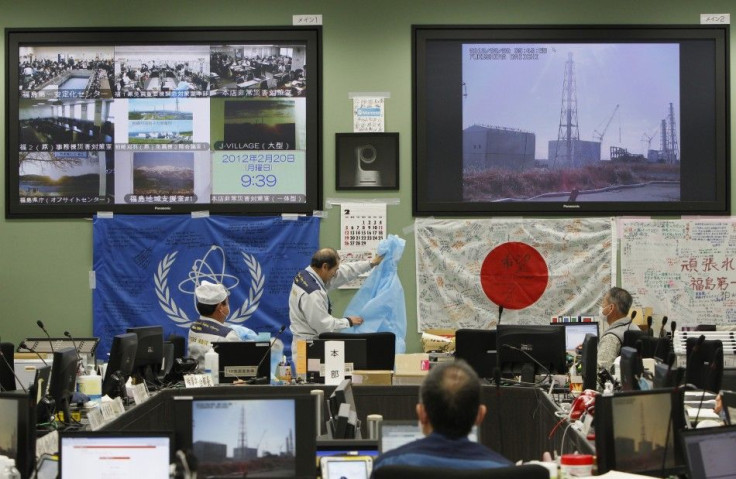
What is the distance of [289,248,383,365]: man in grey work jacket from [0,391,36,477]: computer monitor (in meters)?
3.19

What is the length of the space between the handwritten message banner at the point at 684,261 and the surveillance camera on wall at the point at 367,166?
194cm

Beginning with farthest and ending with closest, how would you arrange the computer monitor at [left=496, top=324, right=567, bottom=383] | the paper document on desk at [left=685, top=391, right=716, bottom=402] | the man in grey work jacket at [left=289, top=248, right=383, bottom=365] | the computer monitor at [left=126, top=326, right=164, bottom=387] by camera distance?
the man in grey work jacket at [left=289, top=248, right=383, bottom=365], the computer monitor at [left=496, top=324, right=567, bottom=383], the computer monitor at [left=126, top=326, right=164, bottom=387], the paper document on desk at [left=685, top=391, right=716, bottom=402]

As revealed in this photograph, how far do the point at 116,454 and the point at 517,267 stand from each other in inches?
191

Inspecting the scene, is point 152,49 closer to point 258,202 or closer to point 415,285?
point 258,202

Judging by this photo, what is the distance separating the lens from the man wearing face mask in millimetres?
5906

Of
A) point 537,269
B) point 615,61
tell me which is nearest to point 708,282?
point 537,269

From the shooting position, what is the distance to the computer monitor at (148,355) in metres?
→ 5.20

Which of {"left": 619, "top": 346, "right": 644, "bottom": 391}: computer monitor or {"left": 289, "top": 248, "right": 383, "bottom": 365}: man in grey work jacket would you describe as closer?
{"left": 619, "top": 346, "right": 644, "bottom": 391}: computer monitor

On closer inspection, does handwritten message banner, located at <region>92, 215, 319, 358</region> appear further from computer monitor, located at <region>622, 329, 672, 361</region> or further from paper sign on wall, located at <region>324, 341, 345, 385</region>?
computer monitor, located at <region>622, 329, 672, 361</region>

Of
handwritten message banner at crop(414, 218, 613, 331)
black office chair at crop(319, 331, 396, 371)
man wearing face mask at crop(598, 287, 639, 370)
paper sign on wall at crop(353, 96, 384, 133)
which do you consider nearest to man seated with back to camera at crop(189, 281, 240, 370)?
black office chair at crop(319, 331, 396, 371)

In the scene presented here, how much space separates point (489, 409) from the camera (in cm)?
501

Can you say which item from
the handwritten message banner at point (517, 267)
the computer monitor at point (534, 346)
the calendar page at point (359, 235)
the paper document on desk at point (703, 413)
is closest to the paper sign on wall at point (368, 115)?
the calendar page at point (359, 235)

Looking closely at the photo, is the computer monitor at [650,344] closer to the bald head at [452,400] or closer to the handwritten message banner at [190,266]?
the handwritten message banner at [190,266]

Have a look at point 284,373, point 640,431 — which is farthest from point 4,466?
point 284,373
